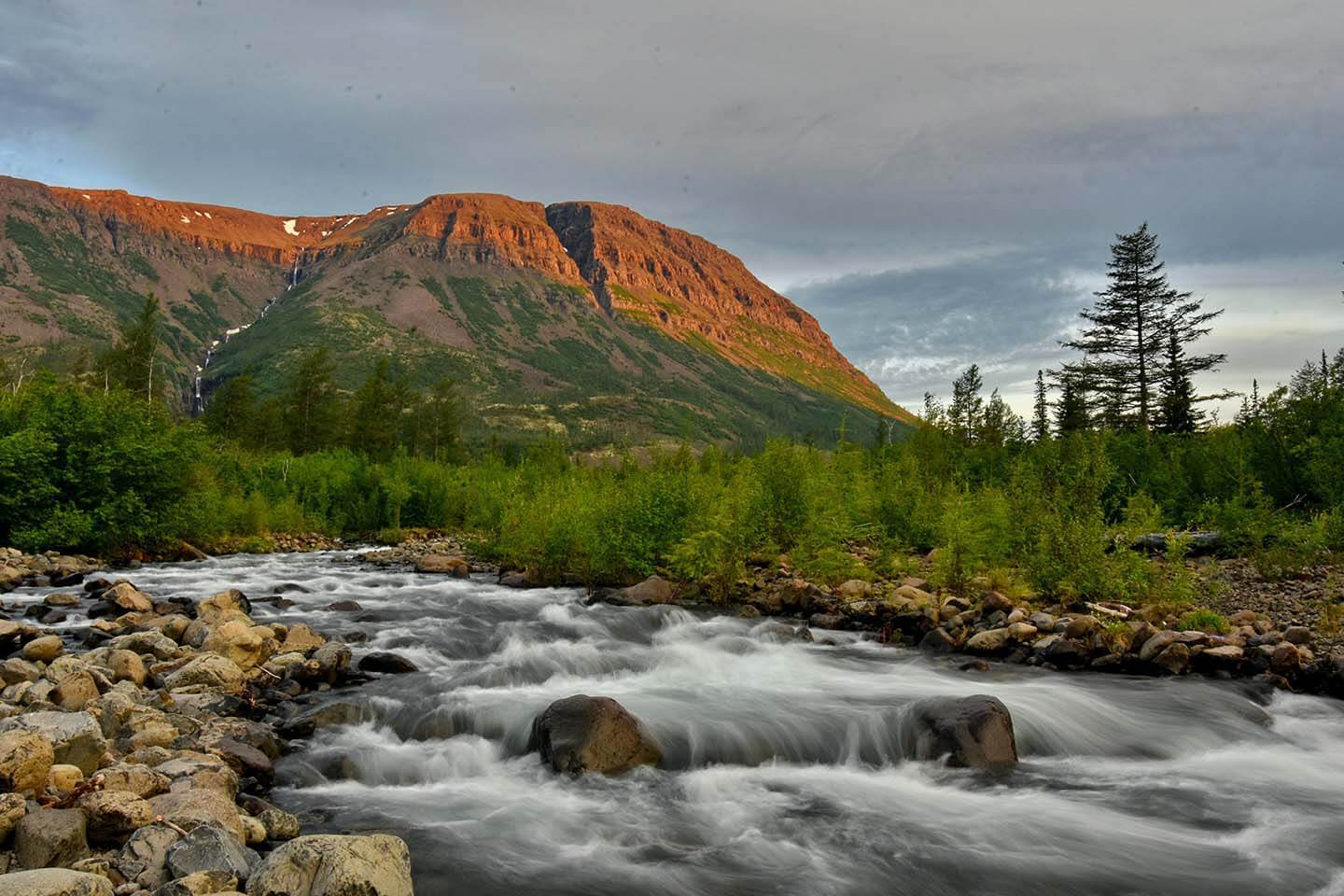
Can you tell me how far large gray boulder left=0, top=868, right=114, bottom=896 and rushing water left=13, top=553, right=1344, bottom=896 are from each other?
8.63 feet

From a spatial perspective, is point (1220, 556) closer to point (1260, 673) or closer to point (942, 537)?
point (942, 537)

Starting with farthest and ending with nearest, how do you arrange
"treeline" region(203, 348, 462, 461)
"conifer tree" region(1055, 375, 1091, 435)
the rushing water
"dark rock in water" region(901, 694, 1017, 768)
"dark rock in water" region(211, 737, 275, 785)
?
"treeline" region(203, 348, 462, 461)
"conifer tree" region(1055, 375, 1091, 435)
"dark rock in water" region(901, 694, 1017, 768)
"dark rock in water" region(211, 737, 275, 785)
the rushing water

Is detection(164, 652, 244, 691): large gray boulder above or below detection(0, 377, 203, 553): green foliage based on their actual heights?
below

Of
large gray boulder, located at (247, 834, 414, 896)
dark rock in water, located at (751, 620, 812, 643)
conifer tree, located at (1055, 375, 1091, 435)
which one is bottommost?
dark rock in water, located at (751, 620, 812, 643)

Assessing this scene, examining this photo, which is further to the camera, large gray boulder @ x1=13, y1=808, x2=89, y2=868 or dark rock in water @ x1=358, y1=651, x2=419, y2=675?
dark rock in water @ x1=358, y1=651, x2=419, y2=675

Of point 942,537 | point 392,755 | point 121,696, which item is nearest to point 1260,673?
point 942,537

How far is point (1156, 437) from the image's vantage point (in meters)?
31.3

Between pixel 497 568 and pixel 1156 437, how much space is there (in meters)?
27.6

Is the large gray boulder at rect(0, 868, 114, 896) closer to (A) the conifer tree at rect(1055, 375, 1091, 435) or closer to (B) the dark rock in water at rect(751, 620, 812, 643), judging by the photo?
(B) the dark rock in water at rect(751, 620, 812, 643)

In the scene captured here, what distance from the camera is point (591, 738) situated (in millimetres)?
9336

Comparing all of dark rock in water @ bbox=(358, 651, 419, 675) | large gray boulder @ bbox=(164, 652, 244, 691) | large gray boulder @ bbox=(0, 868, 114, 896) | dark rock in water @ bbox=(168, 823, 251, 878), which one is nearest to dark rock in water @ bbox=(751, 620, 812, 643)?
dark rock in water @ bbox=(358, 651, 419, 675)

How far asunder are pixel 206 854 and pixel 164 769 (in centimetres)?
223

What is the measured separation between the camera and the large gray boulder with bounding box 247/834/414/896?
5.29m

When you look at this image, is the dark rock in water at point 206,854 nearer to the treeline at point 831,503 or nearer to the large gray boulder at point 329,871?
the large gray boulder at point 329,871
